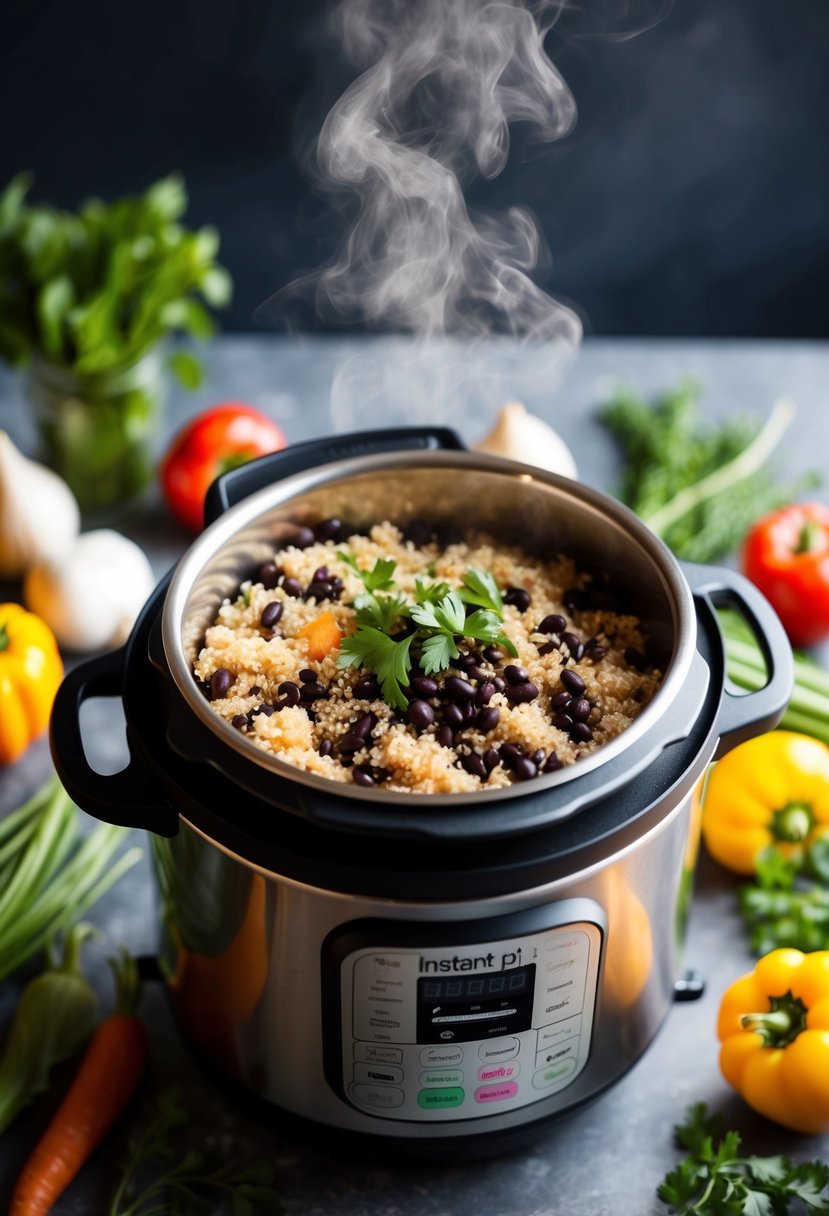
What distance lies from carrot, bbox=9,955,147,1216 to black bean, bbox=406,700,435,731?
565 mm

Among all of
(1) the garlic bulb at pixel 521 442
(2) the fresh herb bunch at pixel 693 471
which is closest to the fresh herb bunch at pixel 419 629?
(1) the garlic bulb at pixel 521 442

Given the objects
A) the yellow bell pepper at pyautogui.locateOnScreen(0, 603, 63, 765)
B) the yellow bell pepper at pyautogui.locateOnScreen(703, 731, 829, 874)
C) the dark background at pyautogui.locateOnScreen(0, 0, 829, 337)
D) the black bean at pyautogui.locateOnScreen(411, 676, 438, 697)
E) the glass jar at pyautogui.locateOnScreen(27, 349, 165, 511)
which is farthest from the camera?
the dark background at pyautogui.locateOnScreen(0, 0, 829, 337)

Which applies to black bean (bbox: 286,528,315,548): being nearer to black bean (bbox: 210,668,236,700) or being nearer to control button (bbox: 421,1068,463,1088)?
black bean (bbox: 210,668,236,700)

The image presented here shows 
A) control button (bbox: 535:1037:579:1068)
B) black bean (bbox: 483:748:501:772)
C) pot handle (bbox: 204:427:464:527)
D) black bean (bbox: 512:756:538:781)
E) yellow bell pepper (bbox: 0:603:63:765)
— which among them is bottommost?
yellow bell pepper (bbox: 0:603:63:765)

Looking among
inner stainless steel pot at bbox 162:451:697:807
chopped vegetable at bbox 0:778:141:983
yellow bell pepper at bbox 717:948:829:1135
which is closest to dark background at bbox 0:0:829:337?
inner stainless steel pot at bbox 162:451:697:807

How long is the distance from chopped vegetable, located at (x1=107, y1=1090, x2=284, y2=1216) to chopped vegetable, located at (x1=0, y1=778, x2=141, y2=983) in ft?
1.03

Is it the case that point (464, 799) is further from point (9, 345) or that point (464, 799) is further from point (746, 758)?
point (9, 345)

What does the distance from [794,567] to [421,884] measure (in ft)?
4.22

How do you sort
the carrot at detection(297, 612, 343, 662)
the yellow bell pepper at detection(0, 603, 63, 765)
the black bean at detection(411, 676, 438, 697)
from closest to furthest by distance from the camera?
the black bean at detection(411, 676, 438, 697) < the carrot at detection(297, 612, 343, 662) < the yellow bell pepper at detection(0, 603, 63, 765)

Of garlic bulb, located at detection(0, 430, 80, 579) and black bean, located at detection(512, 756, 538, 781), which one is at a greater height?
black bean, located at detection(512, 756, 538, 781)

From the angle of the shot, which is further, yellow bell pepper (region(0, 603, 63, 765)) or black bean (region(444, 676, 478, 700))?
yellow bell pepper (region(0, 603, 63, 765))

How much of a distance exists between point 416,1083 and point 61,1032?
522 mm

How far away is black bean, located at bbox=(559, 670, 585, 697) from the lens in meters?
1.41

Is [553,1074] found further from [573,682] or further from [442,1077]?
[573,682]
